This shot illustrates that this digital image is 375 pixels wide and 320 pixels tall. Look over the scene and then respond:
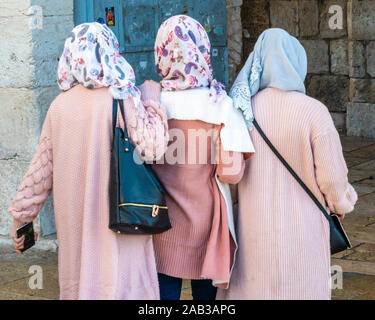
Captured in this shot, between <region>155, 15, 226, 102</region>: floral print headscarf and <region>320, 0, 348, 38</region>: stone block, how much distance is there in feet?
22.6

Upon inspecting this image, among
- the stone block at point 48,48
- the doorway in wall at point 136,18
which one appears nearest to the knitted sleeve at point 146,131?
the stone block at point 48,48

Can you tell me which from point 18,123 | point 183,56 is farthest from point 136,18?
point 183,56

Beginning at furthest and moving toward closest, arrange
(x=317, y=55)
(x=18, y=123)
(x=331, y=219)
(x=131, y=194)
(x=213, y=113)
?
(x=317, y=55)
(x=18, y=123)
(x=331, y=219)
(x=213, y=113)
(x=131, y=194)

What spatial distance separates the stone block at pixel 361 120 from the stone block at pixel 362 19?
83cm

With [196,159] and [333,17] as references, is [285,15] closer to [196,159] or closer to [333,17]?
[333,17]

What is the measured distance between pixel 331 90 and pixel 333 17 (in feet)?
3.05

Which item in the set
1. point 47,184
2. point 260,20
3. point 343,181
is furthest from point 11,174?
point 260,20

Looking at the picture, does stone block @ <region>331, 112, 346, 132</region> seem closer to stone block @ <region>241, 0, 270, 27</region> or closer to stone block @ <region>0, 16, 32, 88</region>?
stone block @ <region>241, 0, 270, 27</region>

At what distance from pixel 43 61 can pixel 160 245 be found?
7.42ft

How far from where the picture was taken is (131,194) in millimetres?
3227

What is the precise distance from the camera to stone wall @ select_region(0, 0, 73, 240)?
207 inches

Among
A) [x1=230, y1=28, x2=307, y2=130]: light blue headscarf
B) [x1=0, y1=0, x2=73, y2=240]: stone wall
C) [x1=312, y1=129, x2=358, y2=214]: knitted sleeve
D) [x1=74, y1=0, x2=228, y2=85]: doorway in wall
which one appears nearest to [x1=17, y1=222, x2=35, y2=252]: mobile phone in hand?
[x1=230, y1=28, x2=307, y2=130]: light blue headscarf

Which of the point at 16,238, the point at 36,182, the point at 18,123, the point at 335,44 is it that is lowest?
the point at 16,238
